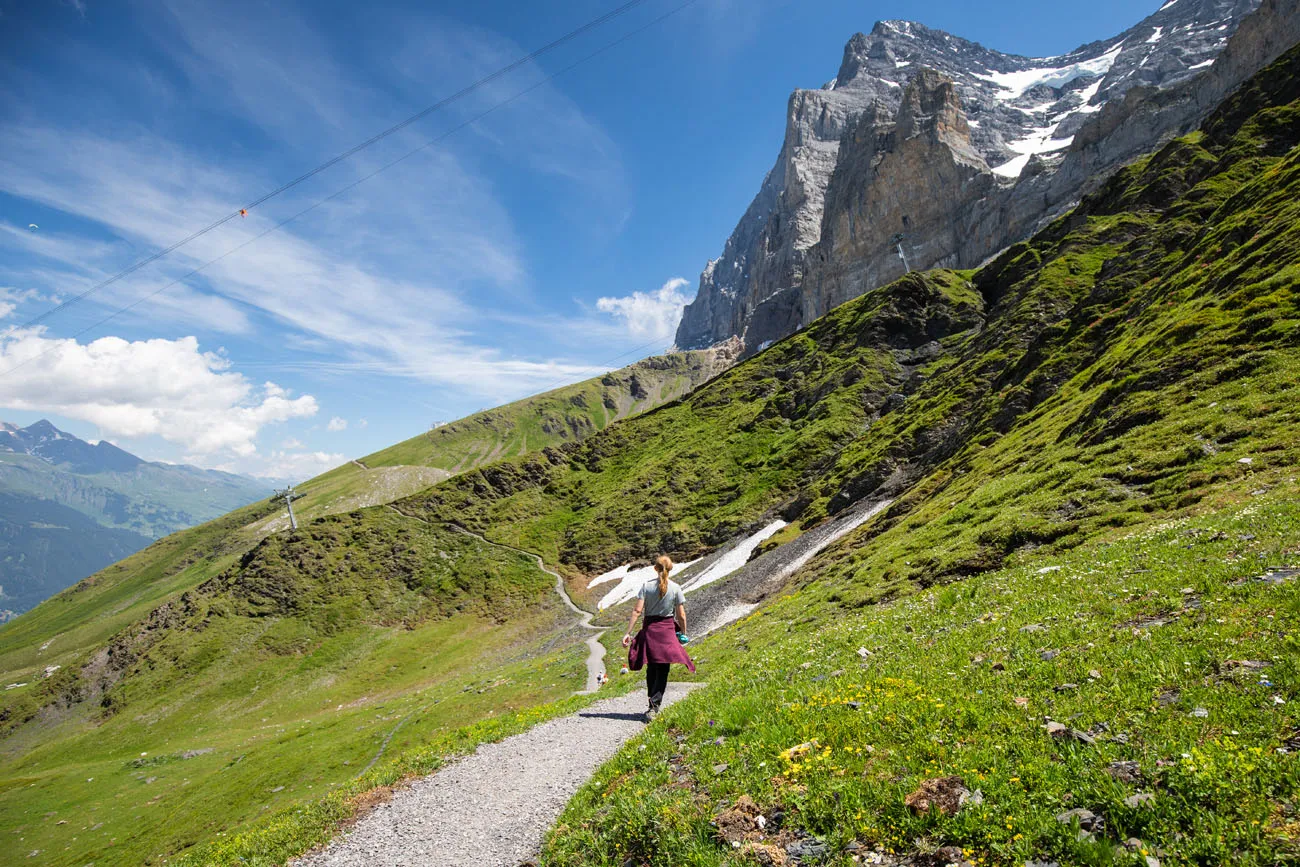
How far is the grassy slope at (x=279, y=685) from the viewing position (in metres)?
41.3

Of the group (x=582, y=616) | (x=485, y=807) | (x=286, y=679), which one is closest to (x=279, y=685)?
(x=286, y=679)

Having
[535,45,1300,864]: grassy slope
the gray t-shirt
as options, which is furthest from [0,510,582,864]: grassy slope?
[535,45,1300,864]: grassy slope

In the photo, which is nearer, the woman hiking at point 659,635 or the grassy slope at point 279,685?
the woman hiking at point 659,635

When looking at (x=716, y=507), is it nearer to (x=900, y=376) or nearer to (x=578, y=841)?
(x=900, y=376)

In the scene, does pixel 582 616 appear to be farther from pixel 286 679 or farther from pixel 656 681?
pixel 656 681

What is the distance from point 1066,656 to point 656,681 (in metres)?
9.55

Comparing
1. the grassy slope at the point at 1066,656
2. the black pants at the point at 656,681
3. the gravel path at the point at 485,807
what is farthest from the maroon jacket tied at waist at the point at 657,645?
the gravel path at the point at 485,807

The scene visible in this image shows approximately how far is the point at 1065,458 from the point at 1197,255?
37729mm

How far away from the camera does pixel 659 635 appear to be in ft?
48.9

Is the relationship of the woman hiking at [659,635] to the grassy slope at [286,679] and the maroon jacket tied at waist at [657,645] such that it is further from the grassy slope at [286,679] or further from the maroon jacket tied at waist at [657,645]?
the grassy slope at [286,679]

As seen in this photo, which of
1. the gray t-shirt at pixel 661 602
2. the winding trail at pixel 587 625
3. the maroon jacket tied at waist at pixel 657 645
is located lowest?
the winding trail at pixel 587 625

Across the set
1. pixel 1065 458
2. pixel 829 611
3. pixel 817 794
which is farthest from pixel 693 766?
pixel 1065 458

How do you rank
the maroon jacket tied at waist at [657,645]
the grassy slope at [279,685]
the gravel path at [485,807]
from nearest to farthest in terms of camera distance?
the gravel path at [485,807]
the maroon jacket tied at waist at [657,645]
the grassy slope at [279,685]

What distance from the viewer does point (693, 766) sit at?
31.3 feet
